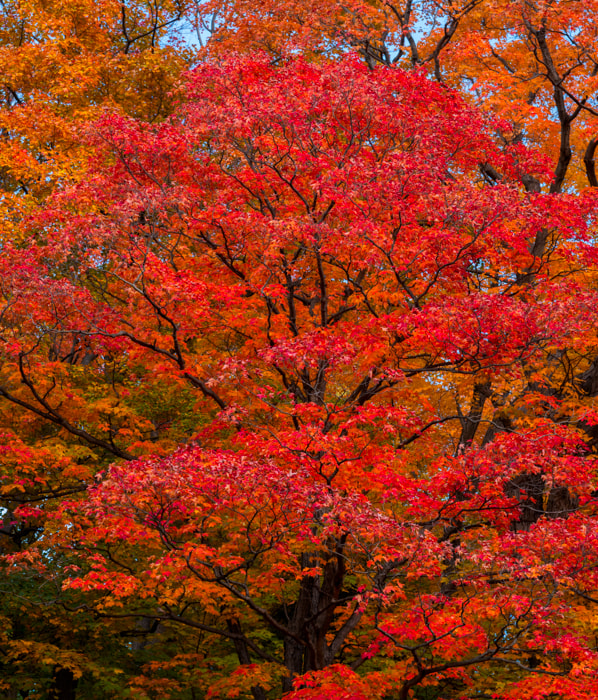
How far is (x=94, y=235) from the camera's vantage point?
11.1m

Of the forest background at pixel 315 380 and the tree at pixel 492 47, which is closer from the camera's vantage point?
the forest background at pixel 315 380

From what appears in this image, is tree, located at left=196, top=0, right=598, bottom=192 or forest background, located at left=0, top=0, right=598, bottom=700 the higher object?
tree, located at left=196, top=0, right=598, bottom=192

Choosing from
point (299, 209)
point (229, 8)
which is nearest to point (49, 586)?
point (299, 209)

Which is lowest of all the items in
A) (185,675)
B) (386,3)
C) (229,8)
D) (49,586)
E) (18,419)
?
(185,675)

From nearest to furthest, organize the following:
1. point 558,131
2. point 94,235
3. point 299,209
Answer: point 94,235 < point 299,209 < point 558,131

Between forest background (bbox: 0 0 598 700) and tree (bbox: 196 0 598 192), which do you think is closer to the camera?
forest background (bbox: 0 0 598 700)

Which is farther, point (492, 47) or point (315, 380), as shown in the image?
point (492, 47)

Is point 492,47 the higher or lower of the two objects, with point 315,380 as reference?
higher

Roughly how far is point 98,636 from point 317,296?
8.87 m

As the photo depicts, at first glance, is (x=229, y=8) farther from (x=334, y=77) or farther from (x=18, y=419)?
(x=18, y=419)

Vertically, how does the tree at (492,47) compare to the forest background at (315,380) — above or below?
above

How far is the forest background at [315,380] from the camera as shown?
31.8 ft

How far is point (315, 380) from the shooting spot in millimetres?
12594

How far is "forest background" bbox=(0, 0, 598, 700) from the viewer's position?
9688mm
